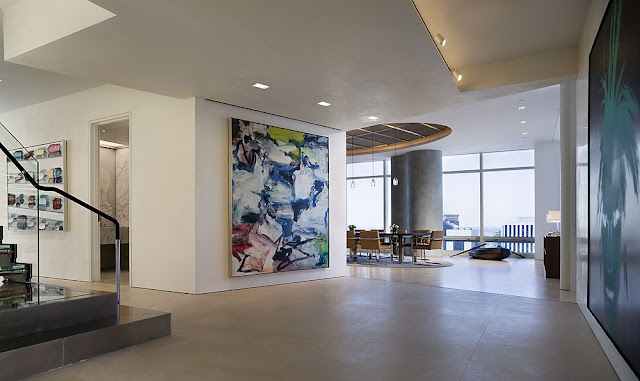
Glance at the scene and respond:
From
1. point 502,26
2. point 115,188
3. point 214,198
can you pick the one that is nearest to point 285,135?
point 214,198

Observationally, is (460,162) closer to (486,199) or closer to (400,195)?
(486,199)

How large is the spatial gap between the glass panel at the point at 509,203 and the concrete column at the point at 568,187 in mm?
7774

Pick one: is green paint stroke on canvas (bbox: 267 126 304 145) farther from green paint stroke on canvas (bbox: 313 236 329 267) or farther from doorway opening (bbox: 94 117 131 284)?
doorway opening (bbox: 94 117 131 284)

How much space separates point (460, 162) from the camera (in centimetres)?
1619

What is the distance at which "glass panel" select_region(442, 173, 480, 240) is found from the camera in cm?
1582

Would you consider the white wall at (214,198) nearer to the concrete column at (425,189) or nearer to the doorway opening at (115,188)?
the doorway opening at (115,188)

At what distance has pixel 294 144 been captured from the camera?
8508mm

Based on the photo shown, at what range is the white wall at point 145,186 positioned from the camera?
23.0 ft

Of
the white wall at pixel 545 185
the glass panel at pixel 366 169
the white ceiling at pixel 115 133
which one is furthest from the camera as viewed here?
the glass panel at pixel 366 169

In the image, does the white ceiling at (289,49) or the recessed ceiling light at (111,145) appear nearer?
the white ceiling at (289,49)

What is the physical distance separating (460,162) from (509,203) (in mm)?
2265

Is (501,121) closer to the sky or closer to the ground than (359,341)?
closer to the sky

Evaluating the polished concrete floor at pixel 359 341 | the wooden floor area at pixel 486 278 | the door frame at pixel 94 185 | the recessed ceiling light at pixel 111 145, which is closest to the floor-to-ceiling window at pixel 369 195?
the wooden floor area at pixel 486 278

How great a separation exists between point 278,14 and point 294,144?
4343 mm
